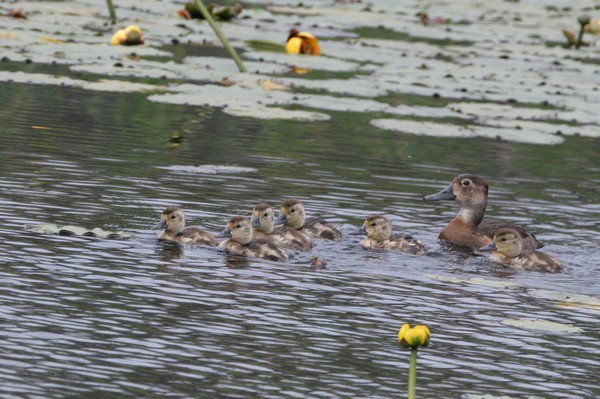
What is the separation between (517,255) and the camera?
11336 millimetres

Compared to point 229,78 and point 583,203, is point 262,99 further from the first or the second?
point 583,203

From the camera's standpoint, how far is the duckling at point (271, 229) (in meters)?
11.4

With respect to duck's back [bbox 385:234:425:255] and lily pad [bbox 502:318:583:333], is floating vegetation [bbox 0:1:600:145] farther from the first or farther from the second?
lily pad [bbox 502:318:583:333]

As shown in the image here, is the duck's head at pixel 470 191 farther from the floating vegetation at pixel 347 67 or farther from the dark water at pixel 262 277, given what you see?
the floating vegetation at pixel 347 67

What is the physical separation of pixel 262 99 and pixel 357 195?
4.43 m

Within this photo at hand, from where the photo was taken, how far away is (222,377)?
739cm

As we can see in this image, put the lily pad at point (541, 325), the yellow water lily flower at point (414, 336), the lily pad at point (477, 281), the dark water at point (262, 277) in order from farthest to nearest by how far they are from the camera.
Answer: the lily pad at point (477, 281)
the lily pad at point (541, 325)
the dark water at point (262, 277)
the yellow water lily flower at point (414, 336)

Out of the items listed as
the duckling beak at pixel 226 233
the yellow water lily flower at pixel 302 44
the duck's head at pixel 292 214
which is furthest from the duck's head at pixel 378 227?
the yellow water lily flower at pixel 302 44

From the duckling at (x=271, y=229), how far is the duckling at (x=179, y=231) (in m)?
0.64

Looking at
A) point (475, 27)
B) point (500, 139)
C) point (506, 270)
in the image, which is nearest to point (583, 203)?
point (506, 270)

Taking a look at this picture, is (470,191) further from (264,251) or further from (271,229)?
(264,251)

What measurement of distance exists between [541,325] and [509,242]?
2428 mm

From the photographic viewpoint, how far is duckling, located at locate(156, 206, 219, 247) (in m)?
10.8

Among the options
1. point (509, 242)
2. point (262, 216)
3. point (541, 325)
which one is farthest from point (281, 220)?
point (541, 325)
